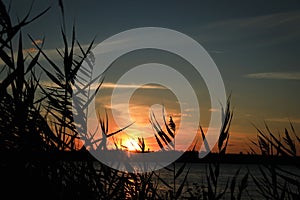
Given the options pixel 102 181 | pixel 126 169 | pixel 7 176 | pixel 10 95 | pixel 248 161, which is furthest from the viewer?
pixel 248 161

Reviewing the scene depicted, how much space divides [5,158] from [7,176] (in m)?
0.14

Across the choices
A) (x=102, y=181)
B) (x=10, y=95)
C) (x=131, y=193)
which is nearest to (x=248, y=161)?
(x=131, y=193)

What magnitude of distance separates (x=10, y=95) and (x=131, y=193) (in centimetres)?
228

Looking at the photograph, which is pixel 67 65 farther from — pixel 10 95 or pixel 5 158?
pixel 5 158

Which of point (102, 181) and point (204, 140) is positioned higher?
point (204, 140)

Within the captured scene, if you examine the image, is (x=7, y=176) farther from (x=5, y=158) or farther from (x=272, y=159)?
(x=272, y=159)

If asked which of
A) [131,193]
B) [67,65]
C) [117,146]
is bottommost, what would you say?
[131,193]

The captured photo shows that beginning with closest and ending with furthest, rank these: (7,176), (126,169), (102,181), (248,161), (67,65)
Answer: (7,176), (67,65), (102,181), (126,169), (248,161)

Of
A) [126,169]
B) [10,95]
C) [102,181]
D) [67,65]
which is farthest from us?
[126,169]

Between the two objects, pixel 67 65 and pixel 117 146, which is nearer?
pixel 67 65

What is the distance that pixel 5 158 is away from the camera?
201cm

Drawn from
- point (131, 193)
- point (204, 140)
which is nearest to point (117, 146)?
point (131, 193)

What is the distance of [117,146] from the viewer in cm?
415

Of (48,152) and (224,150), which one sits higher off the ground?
(224,150)
